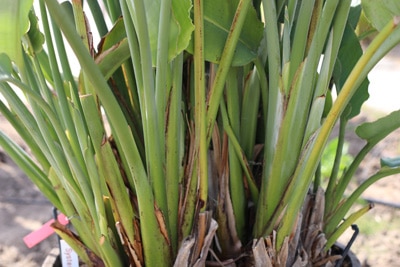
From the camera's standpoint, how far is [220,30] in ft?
1.51

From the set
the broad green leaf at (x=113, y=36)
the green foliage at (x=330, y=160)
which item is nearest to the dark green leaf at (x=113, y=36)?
the broad green leaf at (x=113, y=36)

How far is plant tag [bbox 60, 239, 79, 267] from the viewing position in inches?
21.6

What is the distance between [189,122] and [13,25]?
0.64 ft

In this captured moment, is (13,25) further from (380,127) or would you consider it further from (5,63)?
(380,127)

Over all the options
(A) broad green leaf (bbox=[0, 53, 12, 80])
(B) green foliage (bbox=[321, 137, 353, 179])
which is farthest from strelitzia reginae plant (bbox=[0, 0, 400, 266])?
(B) green foliage (bbox=[321, 137, 353, 179])

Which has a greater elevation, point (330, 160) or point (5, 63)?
point (5, 63)

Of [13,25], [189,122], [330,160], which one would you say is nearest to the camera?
[13,25]

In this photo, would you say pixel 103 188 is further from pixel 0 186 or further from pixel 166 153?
pixel 0 186

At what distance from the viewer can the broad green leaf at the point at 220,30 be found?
45 centimetres

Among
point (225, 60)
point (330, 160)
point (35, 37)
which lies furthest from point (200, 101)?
point (330, 160)

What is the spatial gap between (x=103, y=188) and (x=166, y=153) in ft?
0.24

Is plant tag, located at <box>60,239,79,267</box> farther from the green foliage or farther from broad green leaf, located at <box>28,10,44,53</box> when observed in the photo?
the green foliage

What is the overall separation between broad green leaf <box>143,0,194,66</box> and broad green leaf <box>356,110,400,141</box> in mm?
234

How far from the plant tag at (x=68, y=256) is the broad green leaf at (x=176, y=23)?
263 mm
